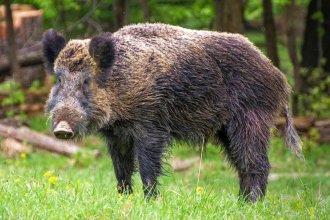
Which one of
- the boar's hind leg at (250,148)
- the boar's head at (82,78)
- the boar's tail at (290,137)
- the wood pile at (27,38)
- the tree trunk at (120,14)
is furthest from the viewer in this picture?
the wood pile at (27,38)

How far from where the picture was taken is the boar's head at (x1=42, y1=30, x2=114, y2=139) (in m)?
7.64

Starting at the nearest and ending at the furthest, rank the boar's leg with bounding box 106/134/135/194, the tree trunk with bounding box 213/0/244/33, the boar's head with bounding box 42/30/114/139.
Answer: the boar's head with bounding box 42/30/114/139
the boar's leg with bounding box 106/134/135/194
the tree trunk with bounding box 213/0/244/33

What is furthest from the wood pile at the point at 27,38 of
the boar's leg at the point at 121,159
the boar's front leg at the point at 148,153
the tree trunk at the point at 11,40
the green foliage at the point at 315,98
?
the boar's front leg at the point at 148,153

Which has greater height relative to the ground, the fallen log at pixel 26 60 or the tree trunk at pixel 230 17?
the tree trunk at pixel 230 17

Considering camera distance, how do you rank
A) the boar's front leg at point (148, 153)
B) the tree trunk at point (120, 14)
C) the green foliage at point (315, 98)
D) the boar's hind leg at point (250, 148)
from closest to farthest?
1. the boar's front leg at point (148, 153)
2. the boar's hind leg at point (250, 148)
3. the tree trunk at point (120, 14)
4. the green foliage at point (315, 98)

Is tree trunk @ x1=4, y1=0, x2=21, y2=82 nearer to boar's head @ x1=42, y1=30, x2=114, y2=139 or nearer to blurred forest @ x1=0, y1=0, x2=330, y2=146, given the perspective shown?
blurred forest @ x1=0, y1=0, x2=330, y2=146

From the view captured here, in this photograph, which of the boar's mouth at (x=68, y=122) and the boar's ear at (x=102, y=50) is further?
the boar's ear at (x=102, y=50)

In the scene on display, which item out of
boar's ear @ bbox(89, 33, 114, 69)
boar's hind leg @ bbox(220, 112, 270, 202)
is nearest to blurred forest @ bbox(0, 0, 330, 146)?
boar's hind leg @ bbox(220, 112, 270, 202)

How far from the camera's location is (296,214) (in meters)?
6.63

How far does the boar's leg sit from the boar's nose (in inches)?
41.8

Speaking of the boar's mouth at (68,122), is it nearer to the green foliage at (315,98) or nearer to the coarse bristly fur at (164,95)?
the coarse bristly fur at (164,95)

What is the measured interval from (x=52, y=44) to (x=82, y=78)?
1.90 ft

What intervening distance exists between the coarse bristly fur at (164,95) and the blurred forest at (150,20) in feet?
17.2

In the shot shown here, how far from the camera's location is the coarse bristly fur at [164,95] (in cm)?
789
